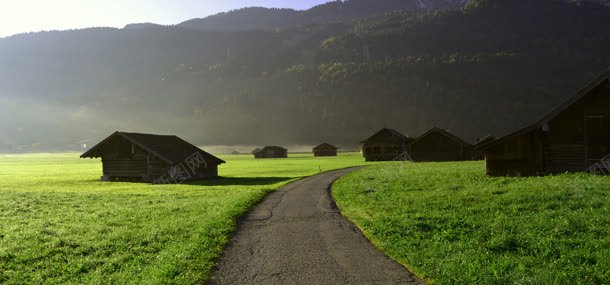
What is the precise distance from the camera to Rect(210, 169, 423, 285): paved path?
356 inches

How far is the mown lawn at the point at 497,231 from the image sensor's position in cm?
909

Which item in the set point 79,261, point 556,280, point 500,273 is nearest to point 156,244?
point 79,261

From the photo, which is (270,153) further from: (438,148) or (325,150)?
(438,148)

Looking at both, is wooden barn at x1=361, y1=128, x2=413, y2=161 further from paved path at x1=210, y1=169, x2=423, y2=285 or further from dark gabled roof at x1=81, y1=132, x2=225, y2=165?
paved path at x1=210, y1=169, x2=423, y2=285

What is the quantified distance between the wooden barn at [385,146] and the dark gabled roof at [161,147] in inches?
1929

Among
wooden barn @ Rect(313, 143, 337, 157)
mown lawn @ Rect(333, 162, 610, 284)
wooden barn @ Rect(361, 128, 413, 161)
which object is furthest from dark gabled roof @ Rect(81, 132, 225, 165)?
wooden barn @ Rect(313, 143, 337, 157)

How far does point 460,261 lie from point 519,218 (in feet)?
21.1

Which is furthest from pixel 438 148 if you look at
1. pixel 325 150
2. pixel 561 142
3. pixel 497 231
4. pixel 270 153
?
pixel 270 153

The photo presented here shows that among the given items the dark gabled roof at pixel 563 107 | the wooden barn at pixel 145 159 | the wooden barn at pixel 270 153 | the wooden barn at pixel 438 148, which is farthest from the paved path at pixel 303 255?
the wooden barn at pixel 270 153

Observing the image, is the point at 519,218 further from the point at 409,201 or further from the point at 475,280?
the point at 475,280

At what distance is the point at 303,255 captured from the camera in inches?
427

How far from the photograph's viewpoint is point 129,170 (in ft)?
154

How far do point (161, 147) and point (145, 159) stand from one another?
2186 mm

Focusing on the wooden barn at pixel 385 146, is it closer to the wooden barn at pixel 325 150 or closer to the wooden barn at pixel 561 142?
the wooden barn at pixel 325 150
